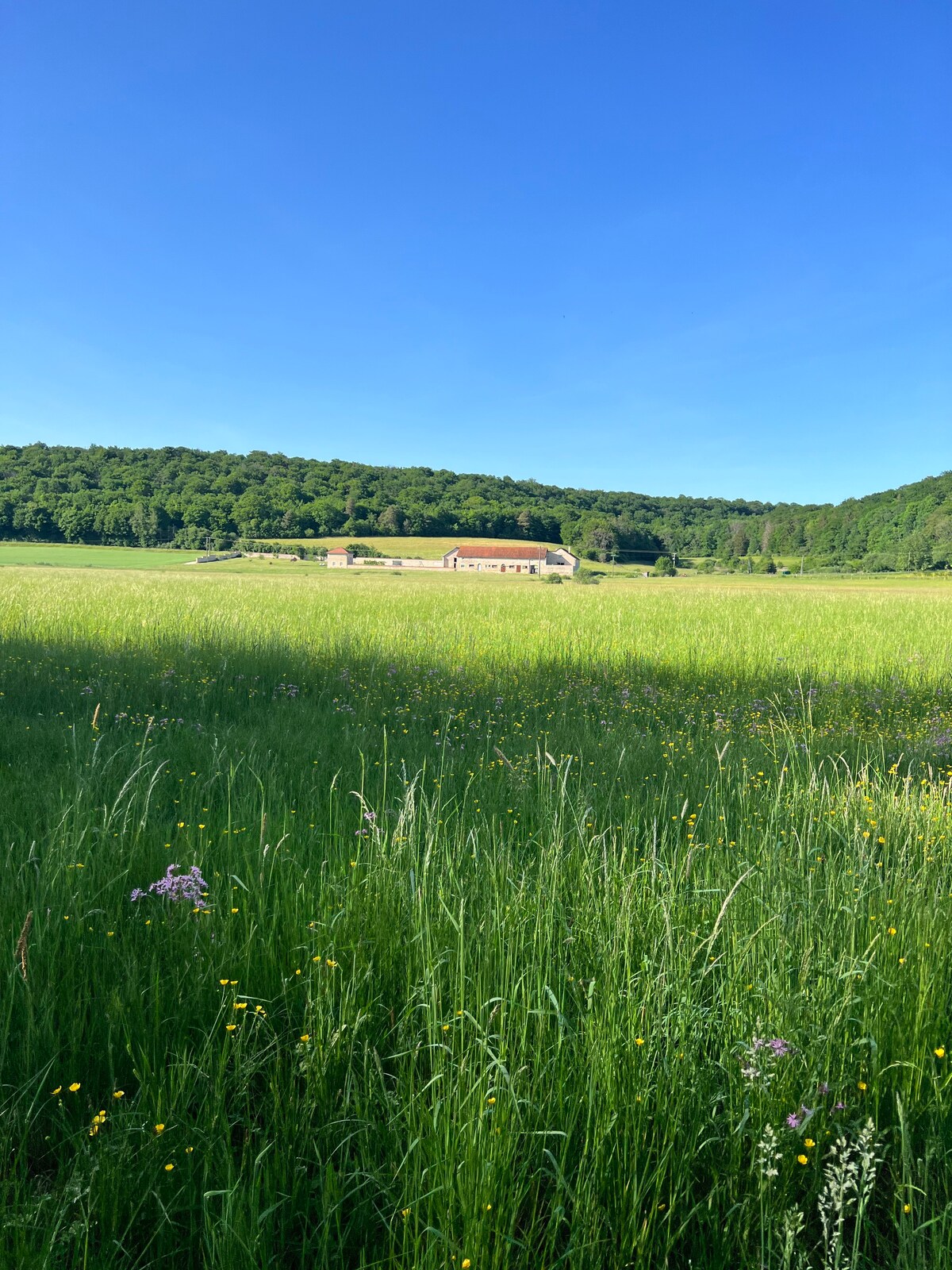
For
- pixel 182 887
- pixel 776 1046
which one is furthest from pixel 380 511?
pixel 776 1046

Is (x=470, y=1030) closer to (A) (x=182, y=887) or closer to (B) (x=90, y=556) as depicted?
(A) (x=182, y=887)

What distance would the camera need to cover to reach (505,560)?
111m

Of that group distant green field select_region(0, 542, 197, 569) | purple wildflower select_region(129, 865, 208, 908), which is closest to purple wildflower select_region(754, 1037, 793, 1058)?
purple wildflower select_region(129, 865, 208, 908)

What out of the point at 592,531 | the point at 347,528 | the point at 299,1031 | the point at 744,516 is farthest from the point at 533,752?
the point at 744,516

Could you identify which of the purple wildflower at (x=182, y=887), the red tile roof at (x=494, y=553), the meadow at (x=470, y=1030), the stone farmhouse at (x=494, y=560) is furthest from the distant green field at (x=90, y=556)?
the purple wildflower at (x=182, y=887)

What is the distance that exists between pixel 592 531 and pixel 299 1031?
14231 centimetres

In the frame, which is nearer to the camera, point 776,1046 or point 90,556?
point 776,1046

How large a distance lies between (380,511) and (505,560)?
4338 cm

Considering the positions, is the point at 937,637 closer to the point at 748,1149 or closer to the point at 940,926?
the point at 940,926

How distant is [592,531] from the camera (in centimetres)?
14038

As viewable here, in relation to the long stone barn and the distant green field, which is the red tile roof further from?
the distant green field

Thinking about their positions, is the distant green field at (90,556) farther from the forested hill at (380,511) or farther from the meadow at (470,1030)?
the meadow at (470,1030)

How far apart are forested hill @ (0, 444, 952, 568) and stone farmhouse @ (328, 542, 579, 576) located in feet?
63.4

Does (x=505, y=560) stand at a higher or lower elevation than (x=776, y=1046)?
higher
